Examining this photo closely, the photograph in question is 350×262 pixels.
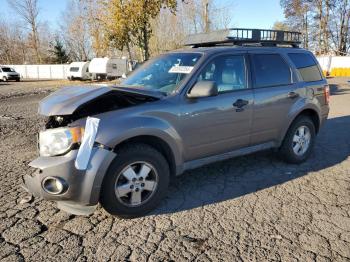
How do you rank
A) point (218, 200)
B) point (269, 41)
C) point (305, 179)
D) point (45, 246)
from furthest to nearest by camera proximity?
point (269, 41) < point (305, 179) < point (218, 200) < point (45, 246)

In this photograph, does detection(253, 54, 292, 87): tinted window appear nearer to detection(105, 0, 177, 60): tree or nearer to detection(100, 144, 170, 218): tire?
detection(100, 144, 170, 218): tire

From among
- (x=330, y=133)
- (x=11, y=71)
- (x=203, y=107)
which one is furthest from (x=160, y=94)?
(x=11, y=71)

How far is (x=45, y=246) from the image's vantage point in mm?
3289

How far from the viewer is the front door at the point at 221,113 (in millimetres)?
4160

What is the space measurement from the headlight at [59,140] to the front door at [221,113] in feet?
4.13

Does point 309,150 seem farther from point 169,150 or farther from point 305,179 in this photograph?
point 169,150

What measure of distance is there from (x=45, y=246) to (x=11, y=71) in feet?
134

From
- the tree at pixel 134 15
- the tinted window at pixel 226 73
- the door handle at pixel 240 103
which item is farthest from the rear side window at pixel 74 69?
the door handle at pixel 240 103

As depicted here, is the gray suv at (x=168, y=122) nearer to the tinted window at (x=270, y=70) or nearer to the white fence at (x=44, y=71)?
the tinted window at (x=270, y=70)

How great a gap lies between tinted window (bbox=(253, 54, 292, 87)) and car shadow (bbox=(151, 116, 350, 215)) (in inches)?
52.3

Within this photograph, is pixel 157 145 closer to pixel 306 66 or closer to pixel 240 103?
pixel 240 103

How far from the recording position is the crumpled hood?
3.46 m

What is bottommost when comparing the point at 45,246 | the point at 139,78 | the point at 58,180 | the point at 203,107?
the point at 45,246

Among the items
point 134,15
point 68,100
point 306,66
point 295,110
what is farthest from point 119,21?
point 68,100
